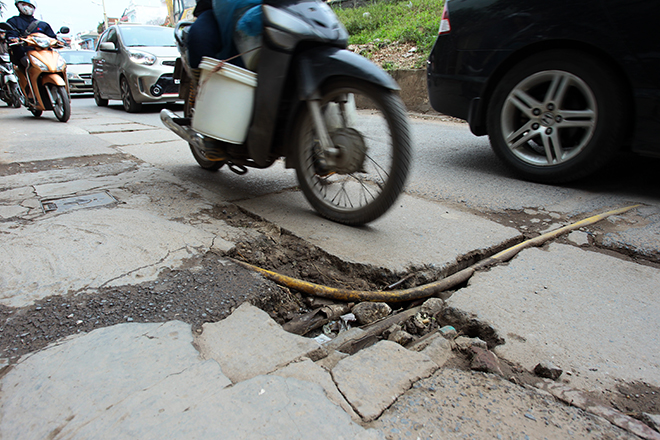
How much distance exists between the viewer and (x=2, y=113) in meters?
8.60

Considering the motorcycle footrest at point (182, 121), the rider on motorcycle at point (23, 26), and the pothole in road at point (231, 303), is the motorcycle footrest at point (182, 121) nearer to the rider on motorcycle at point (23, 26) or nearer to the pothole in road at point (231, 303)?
the pothole in road at point (231, 303)

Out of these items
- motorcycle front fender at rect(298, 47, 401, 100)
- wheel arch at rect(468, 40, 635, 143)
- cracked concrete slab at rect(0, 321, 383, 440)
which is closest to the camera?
cracked concrete slab at rect(0, 321, 383, 440)

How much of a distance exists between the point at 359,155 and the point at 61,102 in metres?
6.74

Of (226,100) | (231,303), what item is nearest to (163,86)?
(226,100)

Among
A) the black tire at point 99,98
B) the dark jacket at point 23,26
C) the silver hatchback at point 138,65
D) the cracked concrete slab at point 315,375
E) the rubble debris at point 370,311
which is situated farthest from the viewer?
the black tire at point 99,98

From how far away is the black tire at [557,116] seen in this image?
280 cm

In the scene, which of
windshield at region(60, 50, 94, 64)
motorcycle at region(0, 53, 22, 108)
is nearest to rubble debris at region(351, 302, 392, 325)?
motorcycle at region(0, 53, 22, 108)

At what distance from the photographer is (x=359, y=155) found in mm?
2207

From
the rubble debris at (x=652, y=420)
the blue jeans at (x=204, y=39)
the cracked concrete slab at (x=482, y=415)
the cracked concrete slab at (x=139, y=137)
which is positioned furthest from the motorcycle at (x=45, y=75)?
the rubble debris at (x=652, y=420)

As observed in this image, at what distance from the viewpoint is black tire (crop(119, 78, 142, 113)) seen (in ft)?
27.1

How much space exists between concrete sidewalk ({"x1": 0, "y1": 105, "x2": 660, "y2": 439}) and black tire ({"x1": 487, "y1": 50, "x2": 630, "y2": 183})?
115 cm

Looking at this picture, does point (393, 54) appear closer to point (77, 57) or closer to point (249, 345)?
point (249, 345)

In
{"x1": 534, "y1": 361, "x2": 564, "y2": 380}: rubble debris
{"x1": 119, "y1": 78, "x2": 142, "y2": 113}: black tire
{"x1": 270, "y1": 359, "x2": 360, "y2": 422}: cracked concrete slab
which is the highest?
{"x1": 534, "y1": 361, "x2": 564, "y2": 380}: rubble debris

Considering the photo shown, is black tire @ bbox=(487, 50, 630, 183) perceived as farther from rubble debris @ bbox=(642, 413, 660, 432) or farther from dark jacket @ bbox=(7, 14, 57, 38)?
dark jacket @ bbox=(7, 14, 57, 38)
